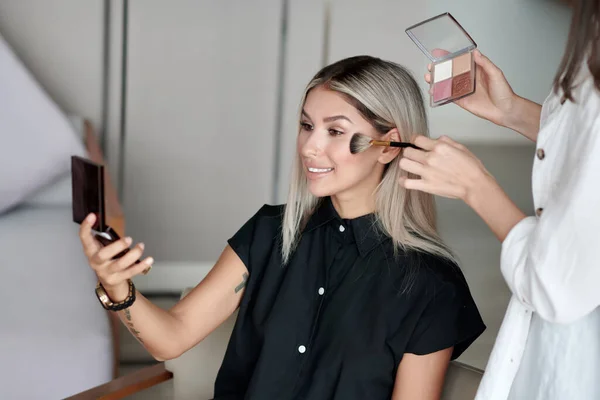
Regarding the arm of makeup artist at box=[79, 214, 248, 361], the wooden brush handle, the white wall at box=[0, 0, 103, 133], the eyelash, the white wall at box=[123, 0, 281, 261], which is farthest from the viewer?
the white wall at box=[123, 0, 281, 261]

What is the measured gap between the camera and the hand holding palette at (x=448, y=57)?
141 centimetres

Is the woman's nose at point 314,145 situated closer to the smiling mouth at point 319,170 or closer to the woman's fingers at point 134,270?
the smiling mouth at point 319,170

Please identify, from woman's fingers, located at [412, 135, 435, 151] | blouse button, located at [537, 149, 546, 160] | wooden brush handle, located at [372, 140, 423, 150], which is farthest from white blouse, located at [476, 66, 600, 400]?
wooden brush handle, located at [372, 140, 423, 150]

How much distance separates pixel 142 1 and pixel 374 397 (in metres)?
2.13

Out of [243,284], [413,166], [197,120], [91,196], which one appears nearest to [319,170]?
[243,284]

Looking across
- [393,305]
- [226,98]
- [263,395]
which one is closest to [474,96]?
[393,305]

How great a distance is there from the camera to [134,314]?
4.86 ft

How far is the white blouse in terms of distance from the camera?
1016mm

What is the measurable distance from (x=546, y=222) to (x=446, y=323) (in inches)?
16.8

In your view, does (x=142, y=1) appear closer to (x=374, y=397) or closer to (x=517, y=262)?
(x=374, y=397)

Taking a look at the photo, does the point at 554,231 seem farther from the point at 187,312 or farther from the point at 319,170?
the point at 187,312

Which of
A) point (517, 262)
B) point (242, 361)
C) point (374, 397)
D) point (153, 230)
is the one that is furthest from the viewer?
point (153, 230)

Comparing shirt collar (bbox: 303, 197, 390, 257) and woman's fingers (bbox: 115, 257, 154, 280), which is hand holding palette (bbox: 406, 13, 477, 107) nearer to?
shirt collar (bbox: 303, 197, 390, 257)

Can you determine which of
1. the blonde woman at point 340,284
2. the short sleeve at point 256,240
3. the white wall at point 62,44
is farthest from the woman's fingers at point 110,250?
the white wall at point 62,44
